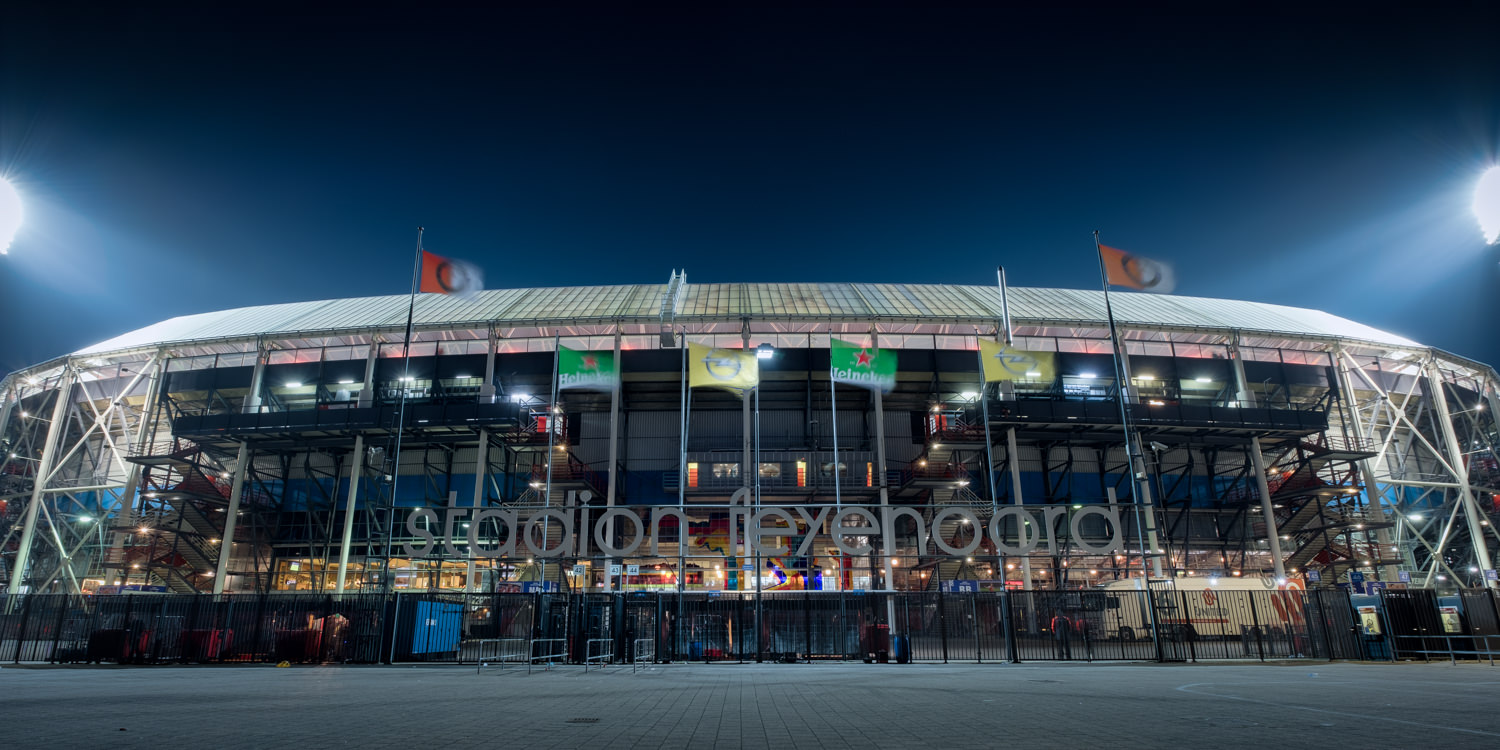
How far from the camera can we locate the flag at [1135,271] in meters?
33.2

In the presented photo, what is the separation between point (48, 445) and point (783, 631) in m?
49.5

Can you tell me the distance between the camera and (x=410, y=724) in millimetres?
8461

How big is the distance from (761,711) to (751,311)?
37.7m

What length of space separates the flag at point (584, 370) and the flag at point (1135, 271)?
80.7 feet

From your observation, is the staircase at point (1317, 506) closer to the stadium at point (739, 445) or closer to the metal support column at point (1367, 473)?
the stadium at point (739, 445)

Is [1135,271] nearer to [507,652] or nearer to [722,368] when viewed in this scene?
[722,368]

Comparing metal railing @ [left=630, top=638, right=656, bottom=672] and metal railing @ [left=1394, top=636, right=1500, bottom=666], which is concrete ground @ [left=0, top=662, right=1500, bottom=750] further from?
metal railing @ [left=1394, top=636, right=1500, bottom=666]

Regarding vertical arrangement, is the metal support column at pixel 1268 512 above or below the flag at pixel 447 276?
below

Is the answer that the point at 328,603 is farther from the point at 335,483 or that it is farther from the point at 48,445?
the point at 48,445

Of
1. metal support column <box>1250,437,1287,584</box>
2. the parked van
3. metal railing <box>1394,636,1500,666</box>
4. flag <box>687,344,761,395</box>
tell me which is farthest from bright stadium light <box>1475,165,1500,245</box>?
flag <box>687,344,761,395</box>

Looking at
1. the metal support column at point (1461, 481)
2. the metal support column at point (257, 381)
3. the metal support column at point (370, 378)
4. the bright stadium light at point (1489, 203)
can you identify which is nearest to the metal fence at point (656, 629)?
the bright stadium light at point (1489, 203)

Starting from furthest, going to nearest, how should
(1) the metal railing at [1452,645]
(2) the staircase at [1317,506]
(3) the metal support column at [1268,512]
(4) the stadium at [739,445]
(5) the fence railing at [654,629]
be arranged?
1. (4) the stadium at [739,445]
2. (2) the staircase at [1317,506]
3. (3) the metal support column at [1268,512]
4. (5) the fence railing at [654,629]
5. (1) the metal railing at [1452,645]

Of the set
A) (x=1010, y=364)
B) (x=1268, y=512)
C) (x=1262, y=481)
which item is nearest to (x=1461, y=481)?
(x=1262, y=481)

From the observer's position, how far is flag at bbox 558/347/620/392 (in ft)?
125
